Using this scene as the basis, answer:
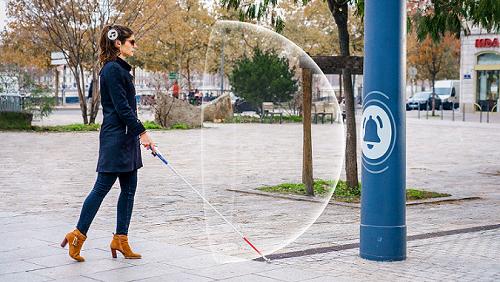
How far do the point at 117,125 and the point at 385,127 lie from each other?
2.24 metres

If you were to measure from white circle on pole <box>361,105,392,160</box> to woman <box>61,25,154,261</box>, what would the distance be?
71.8 inches

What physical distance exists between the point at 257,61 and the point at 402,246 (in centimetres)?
229

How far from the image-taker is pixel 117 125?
705cm

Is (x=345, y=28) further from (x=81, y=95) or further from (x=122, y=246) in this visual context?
(x=81, y=95)

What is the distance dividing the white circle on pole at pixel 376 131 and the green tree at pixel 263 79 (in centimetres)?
97

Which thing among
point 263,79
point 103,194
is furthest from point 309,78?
point 103,194

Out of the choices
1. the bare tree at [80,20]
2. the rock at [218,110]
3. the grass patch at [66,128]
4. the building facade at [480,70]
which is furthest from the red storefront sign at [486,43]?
the rock at [218,110]

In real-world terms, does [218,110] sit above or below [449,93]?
below

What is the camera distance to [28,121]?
98.5 feet

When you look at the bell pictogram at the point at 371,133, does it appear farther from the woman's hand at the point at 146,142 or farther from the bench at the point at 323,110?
the woman's hand at the point at 146,142

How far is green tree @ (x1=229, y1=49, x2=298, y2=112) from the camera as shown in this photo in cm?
784

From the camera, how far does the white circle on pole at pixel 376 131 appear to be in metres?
7.10

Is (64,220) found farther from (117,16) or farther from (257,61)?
(117,16)

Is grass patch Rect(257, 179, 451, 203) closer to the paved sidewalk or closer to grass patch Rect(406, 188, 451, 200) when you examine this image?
grass patch Rect(406, 188, 451, 200)
